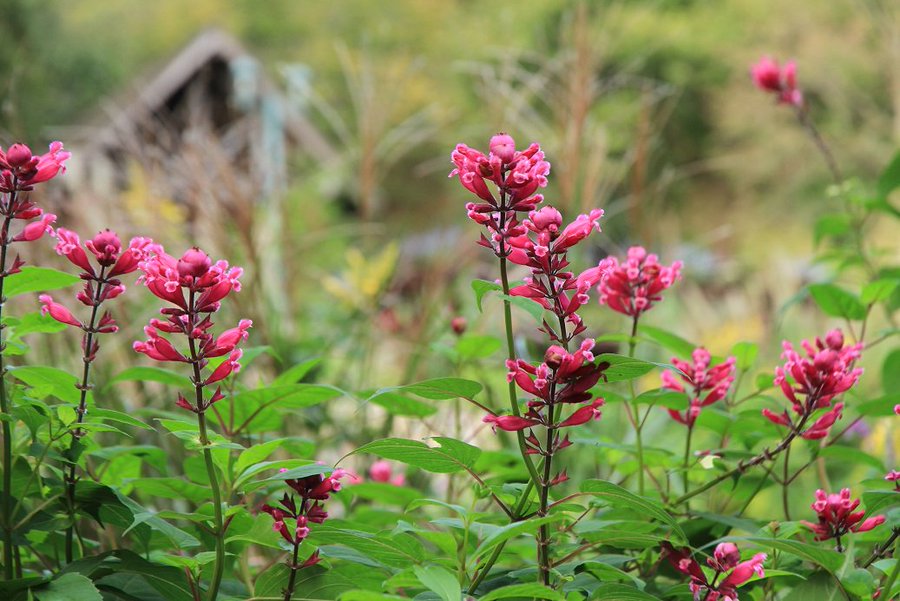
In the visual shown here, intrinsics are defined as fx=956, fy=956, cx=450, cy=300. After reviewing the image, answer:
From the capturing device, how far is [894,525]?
703mm

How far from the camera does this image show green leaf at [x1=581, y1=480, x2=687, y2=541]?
1.99 feet

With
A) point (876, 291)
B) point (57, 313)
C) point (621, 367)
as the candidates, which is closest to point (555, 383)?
point (621, 367)

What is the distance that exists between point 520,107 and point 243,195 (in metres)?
0.73

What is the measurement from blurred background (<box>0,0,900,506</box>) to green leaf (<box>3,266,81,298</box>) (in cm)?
19

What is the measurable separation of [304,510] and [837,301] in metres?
0.70

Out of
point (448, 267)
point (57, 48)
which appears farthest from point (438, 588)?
point (57, 48)

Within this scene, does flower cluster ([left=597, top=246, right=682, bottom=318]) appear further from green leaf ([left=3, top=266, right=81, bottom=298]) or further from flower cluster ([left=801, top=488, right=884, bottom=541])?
green leaf ([left=3, top=266, right=81, bottom=298])

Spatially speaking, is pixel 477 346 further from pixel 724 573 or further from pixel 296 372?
pixel 724 573

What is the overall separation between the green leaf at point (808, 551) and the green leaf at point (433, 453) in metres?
0.19

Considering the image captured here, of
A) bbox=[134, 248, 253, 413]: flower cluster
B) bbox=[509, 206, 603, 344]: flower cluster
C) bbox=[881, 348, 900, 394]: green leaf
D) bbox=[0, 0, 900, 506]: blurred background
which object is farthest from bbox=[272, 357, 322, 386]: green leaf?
bbox=[881, 348, 900, 394]: green leaf

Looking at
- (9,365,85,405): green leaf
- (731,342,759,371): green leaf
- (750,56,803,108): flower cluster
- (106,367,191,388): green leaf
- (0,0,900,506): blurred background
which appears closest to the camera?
(9,365,85,405): green leaf

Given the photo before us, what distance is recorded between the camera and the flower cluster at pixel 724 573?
2.15 feet

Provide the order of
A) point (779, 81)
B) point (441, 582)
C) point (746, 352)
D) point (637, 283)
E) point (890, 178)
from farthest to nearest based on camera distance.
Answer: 1. point (779, 81)
2. point (890, 178)
3. point (746, 352)
4. point (637, 283)
5. point (441, 582)

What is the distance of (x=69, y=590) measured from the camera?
0.63m
